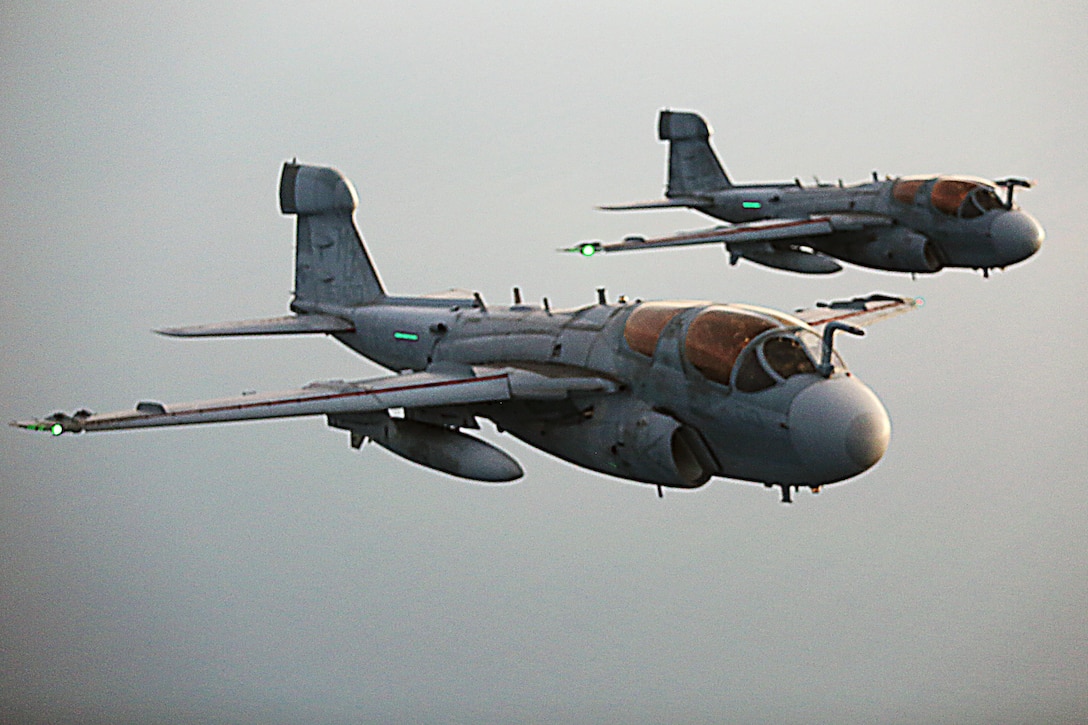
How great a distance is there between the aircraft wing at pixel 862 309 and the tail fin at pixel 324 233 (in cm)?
601

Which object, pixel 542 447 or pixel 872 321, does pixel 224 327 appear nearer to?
pixel 542 447

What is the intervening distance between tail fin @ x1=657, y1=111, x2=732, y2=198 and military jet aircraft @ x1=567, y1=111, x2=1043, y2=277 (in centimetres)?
261

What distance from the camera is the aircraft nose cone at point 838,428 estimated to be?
30.9ft

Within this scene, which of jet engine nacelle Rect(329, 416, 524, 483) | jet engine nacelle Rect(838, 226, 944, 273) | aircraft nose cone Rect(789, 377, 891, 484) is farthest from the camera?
jet engine nacelle Rect(838, 226, 944, 273)

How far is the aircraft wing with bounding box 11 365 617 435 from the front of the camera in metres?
10.5

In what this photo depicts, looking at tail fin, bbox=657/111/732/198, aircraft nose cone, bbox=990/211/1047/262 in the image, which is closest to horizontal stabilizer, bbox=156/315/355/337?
aircraft nose cone, bbox=990/211/1047/262

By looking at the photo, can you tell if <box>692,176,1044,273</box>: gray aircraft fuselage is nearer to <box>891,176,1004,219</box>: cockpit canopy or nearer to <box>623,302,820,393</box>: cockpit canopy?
<box>891,176,1004,219</box>: cockpit canopy


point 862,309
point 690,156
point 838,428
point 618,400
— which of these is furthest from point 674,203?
point 838,428

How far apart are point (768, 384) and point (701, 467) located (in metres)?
1.19

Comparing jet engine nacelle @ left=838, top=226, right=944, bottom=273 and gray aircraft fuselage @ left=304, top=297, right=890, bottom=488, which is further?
jet engine nacelle @ left=838, top=226, right=944, bottom=273

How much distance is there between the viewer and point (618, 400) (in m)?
11.1

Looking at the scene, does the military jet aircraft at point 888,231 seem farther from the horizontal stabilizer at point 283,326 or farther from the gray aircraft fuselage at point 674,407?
the gray aircraft fuselage at point 674,407

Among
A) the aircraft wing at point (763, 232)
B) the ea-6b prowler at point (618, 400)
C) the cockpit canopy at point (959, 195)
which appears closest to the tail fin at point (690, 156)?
the aircraft wing at point (763, 232)

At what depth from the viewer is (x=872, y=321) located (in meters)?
13.8
